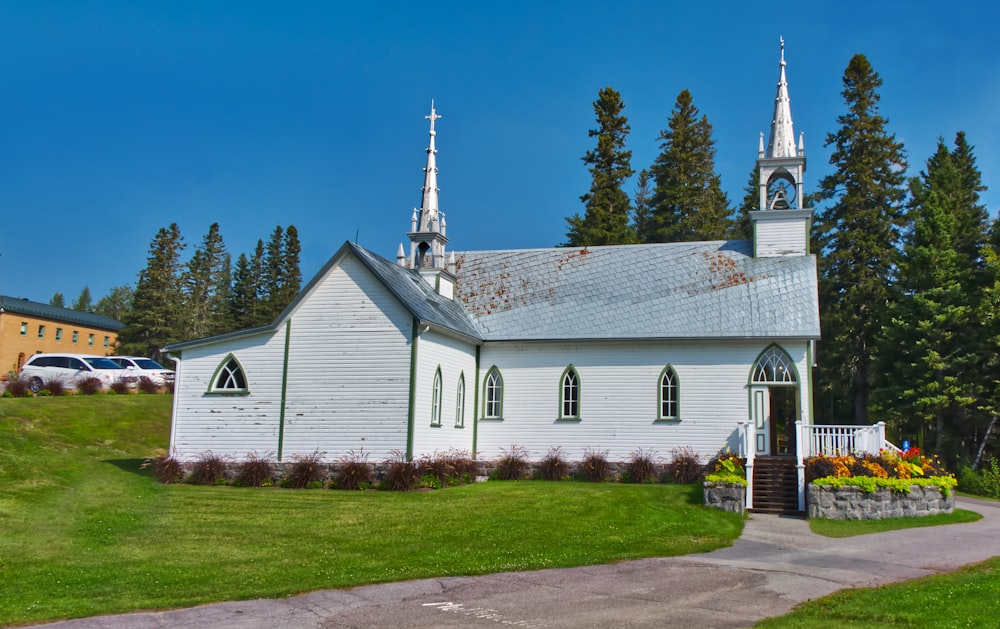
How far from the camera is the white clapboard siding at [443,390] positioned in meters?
23.2

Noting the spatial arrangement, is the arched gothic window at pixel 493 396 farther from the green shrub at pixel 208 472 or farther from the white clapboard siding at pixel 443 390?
the green shrub at pixel 208 472

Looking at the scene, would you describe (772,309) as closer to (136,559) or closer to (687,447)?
(687,447)

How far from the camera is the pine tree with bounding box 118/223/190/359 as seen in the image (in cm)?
6400

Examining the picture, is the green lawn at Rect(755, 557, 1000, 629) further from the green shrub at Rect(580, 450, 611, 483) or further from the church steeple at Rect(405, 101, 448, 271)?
the church steeple at Rect(405, 101, 448, 271)

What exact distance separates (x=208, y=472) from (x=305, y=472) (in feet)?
9.33

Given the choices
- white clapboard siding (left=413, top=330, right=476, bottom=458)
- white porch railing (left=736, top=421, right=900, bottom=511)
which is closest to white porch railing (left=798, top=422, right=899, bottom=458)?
white porch railing (left=736, top=421, right=900, bottom=511)

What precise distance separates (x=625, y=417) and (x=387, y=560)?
1391 cm

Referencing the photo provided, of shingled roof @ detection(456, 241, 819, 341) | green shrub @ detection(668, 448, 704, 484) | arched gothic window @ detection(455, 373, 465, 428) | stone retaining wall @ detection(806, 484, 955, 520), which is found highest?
shingled roof @ detection(456, 241, 819, 341)

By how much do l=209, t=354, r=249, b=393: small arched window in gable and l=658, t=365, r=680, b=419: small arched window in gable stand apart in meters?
12.4

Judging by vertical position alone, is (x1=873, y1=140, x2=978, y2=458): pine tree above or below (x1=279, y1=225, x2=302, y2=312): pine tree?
below

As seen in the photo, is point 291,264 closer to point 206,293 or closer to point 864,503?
point 206,293

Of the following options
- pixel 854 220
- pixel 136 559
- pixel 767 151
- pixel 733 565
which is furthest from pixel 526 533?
pixel 854 220

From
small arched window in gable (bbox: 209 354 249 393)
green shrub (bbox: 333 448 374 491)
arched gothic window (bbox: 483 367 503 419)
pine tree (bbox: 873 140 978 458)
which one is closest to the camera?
green shrub (bbox: 333 448 374 491)

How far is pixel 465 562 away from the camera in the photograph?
42.8ft
